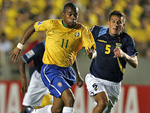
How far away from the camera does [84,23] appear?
34.4 ft

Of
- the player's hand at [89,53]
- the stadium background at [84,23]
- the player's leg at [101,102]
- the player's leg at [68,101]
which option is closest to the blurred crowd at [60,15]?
the stadium background at [84,23]

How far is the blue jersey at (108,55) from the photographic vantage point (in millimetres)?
5906

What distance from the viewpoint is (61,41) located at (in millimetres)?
5512

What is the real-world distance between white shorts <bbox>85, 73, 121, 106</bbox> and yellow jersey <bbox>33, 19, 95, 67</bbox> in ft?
1.92

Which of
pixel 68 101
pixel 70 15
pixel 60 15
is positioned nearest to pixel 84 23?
pixel 60 15

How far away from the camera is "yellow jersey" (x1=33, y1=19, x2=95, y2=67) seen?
A: 5520 mm

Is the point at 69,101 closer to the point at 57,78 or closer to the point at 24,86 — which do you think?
the point at 57,78

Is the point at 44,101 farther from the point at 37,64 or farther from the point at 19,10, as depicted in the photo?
the point at 19,10

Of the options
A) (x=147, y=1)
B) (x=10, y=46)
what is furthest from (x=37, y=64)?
(x=147, y=1)

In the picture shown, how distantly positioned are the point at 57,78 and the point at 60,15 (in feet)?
17.1

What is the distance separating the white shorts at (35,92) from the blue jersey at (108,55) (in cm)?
109

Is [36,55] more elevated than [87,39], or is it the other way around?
[87,39]

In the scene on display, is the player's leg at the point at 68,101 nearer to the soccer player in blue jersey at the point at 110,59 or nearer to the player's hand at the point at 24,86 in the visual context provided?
the soccer player in blue jersey at the point at 110,59

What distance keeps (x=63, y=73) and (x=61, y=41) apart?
20.2 inches
